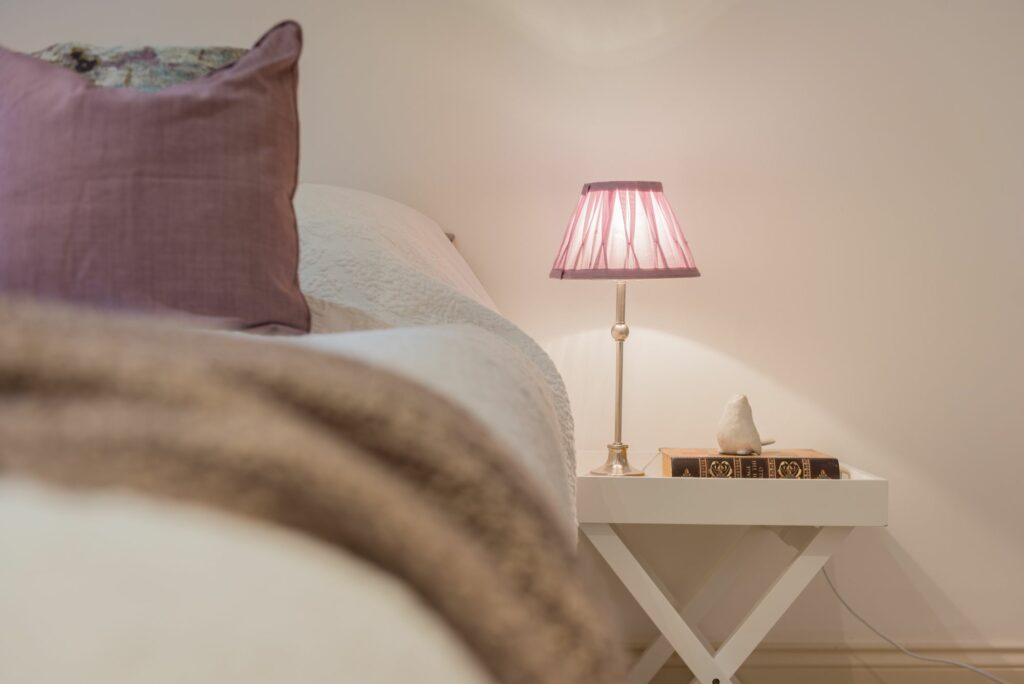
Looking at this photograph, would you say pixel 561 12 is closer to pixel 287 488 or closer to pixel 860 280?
pixel 860 280

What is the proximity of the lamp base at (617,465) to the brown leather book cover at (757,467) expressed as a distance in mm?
82

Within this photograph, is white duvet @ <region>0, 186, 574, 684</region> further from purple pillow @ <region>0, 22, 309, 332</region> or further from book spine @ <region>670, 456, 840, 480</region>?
book spine @ <region>670, 456, 840, 480</region>

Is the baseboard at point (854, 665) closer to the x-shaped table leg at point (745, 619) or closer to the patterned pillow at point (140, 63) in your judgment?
the x-shaped table leg at point (745, 619)

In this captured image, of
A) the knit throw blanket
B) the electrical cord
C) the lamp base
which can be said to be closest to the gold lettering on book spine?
the lamp base

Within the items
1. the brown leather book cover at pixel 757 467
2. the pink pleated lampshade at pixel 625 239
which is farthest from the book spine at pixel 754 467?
the pink pleated lampshade at pixel 625 239

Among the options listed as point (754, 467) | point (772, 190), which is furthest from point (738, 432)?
point (772, 190)

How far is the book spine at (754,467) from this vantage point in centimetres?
159

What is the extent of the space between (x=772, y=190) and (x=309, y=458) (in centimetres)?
181

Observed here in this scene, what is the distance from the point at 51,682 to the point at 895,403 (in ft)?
6.23

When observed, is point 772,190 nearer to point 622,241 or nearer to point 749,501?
point 622,241

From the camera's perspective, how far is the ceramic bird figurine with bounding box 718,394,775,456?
164cm

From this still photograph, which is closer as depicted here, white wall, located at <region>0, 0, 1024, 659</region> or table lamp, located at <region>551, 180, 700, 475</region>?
table lamp, located at <region>551, 180, 700, 475</region>

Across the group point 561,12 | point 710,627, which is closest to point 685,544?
point 710,627

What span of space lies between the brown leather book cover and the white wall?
14.4 inches
